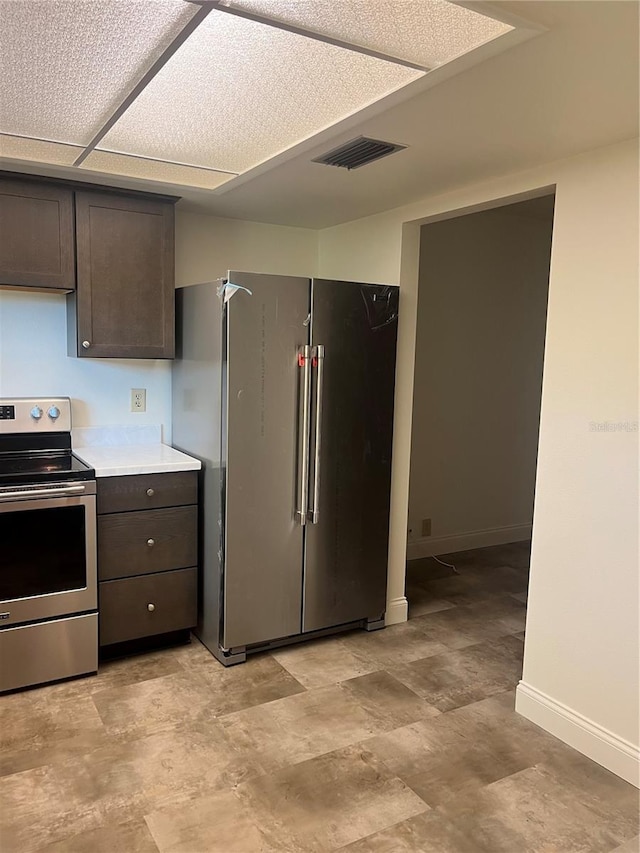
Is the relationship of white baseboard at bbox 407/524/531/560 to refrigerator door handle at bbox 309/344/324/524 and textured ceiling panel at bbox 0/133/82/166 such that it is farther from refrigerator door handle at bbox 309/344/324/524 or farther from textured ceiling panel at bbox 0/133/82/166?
textured ceiling panel at bbox 0/133/82/166

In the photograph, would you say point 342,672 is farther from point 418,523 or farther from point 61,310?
point 61,310

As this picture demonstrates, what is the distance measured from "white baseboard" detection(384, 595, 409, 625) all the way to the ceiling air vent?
2.17 meters

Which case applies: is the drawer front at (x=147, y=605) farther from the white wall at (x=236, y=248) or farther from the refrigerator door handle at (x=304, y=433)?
the white wall at (x=236, y=248)

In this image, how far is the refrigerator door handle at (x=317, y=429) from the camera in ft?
9.66

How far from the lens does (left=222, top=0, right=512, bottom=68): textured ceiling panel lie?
1383 mm

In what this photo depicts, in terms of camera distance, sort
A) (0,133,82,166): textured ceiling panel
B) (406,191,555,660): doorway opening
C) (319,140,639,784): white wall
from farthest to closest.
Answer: (406,191,555,660): doorway opening → (0,133,82,166): textured ceiling panel → (319,140,639,784): white wall

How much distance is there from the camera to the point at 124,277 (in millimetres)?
3035

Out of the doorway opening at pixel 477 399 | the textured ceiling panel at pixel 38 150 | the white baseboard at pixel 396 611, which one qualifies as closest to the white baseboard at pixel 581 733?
the white baseboard at pixel 396 611

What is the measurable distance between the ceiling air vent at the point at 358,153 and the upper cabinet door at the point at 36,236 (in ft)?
3.87

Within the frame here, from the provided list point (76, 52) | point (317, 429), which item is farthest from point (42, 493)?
point (76, 52)

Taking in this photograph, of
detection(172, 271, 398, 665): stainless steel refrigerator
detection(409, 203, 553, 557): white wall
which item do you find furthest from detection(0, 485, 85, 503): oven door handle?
detection(409, 203, 553, 557): white wall

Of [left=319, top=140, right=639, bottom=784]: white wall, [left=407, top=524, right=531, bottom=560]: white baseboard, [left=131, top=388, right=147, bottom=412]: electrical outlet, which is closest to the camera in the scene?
[left=319, top=140, right=639, bottom=784]: white wall

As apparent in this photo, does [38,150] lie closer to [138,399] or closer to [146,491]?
[138,399]

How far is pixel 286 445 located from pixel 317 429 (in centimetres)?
16
